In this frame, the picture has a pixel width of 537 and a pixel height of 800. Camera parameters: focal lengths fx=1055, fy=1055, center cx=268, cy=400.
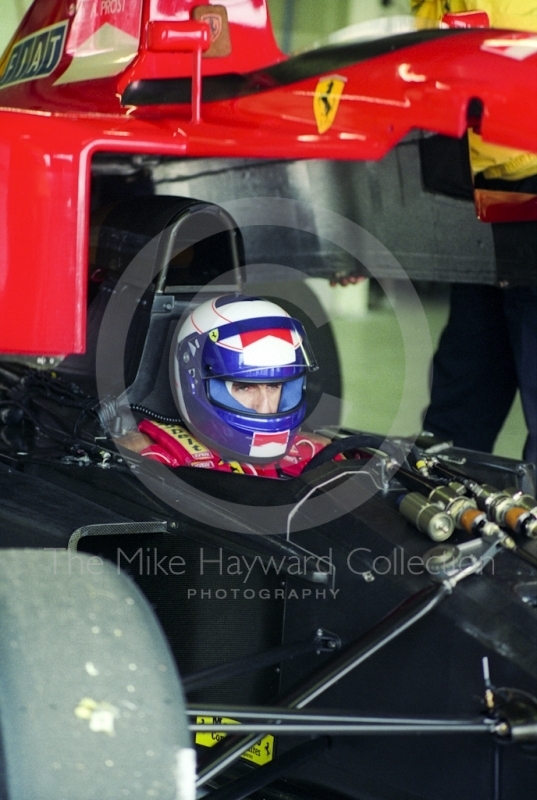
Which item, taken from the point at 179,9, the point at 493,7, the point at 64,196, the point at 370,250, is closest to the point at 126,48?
the point at 179,9

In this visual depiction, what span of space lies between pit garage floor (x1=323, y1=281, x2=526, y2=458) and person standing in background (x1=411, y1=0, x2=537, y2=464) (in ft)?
1.67

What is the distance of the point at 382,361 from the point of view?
5.27 m

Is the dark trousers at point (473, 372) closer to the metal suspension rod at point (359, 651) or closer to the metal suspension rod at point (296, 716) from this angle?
the metal suspension rod at point (359, 651)

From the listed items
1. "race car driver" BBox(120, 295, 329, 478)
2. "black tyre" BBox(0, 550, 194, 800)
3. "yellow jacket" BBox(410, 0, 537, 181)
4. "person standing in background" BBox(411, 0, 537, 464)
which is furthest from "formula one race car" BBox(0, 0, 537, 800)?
"person standing in background" BBox(411, 0, 537, 464)

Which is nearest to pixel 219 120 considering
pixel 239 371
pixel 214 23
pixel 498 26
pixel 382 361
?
pixel 214 23

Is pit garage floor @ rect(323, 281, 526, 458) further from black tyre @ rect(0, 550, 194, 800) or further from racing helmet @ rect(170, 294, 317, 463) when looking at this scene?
black tyre @ rect(0, 550, 194, 800)

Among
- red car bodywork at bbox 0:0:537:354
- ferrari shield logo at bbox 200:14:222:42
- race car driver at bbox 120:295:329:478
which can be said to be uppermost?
ferrari shield logo at bbox 200:14:222:42

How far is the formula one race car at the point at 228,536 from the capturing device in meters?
1.36

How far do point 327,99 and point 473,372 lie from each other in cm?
169

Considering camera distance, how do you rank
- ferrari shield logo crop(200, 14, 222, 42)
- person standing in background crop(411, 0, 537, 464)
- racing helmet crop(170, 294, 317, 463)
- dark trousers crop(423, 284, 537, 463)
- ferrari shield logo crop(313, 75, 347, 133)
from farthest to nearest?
dark trousers crop(423, 284, 537, 463) → person standing in background crop(411, 0, 537, 464) → racing helmet crop(170, 294, 317, 463) → ferrari shield logo crop(200, 14, 222, 42) → ferrari shield logo crop(313, 75, 347, 133)

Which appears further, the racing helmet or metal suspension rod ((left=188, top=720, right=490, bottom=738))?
the racing helmet

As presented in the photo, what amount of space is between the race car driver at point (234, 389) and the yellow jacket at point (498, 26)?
2.03 feet

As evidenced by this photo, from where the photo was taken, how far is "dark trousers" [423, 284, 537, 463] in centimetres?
337

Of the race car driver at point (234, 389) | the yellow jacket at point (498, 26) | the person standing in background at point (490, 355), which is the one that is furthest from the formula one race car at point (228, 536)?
the person standing in background at point (490, 355)
